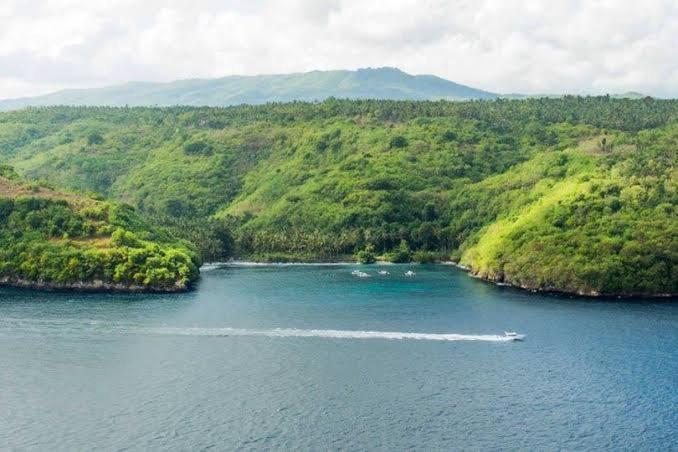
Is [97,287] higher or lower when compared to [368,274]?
lower

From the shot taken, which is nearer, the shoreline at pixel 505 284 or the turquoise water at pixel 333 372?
the turquoise water at pixel 333 372

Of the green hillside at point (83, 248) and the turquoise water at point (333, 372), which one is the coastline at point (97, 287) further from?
the turquoise water at point (333, 372)

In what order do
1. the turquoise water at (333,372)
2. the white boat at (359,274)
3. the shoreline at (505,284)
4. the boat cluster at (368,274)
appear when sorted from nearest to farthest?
1. the turquoise water at (333,372)
2. the shoreline at (505,284)
3. the white boat at (359,274)
4. the boat cluster at (368,274)

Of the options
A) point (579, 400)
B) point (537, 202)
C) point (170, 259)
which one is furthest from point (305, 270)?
point (579, 400)

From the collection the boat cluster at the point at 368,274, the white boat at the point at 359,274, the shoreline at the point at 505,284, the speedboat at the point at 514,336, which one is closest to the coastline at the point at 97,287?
the shoreline at the point at 505,284

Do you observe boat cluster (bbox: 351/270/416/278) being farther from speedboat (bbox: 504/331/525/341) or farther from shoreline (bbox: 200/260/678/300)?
speedboat (bbox: 504/331/525/341)

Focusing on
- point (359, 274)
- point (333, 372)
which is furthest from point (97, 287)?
point (333, 372)

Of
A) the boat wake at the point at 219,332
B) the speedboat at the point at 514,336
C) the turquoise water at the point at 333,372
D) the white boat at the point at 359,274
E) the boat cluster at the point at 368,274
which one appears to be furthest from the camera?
the boat cluster at the point at 368,274

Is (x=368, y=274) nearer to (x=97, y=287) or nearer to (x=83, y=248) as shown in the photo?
(x=97, y=287)

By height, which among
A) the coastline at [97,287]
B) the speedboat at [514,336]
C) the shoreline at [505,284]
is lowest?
the speedboat at [514,336]
